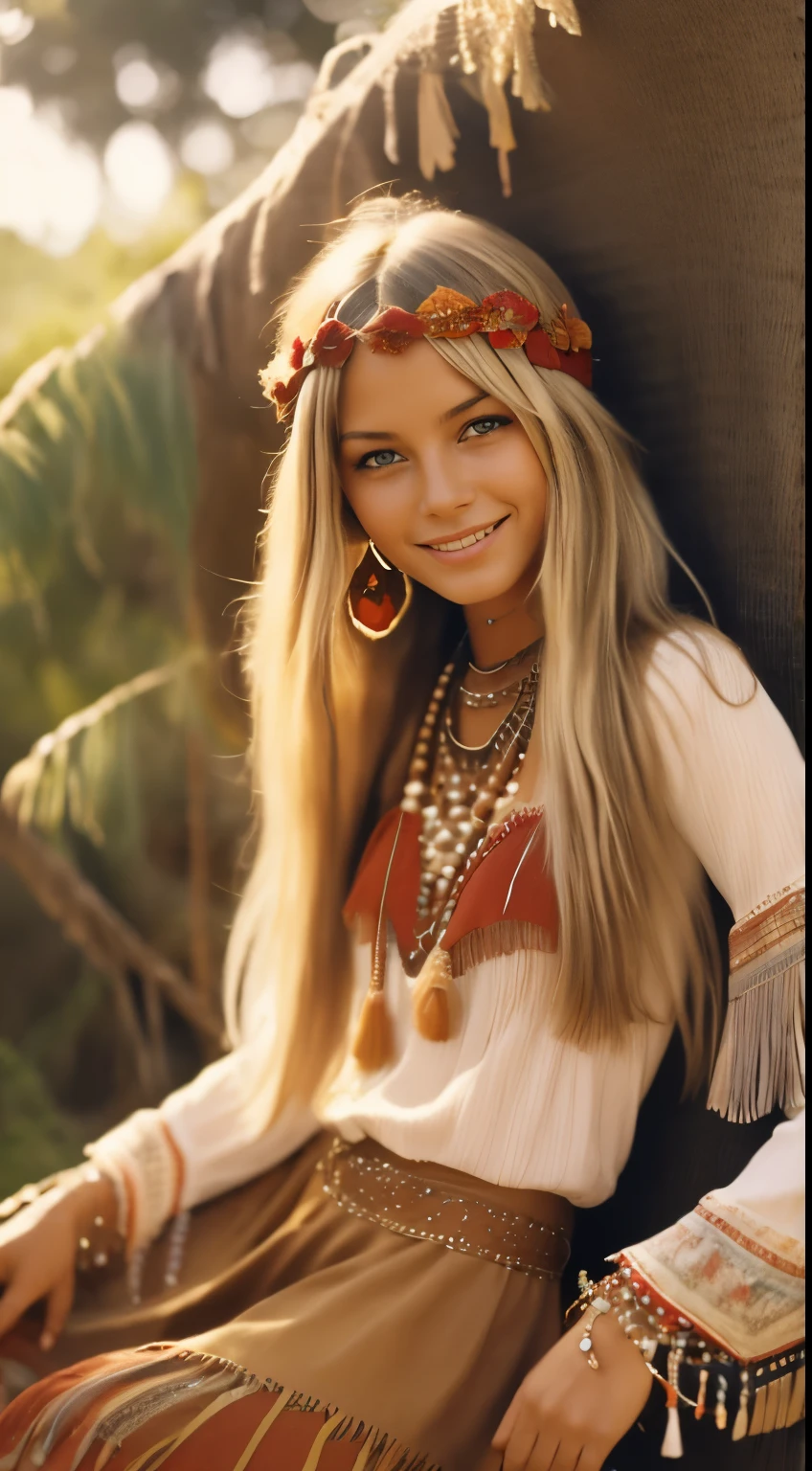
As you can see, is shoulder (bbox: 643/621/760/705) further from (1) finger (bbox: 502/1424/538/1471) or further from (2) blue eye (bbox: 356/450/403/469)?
(1) finger (bbox: 502/1424/538/1471)

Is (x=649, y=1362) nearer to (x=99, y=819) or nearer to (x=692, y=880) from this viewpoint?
(x=692, y=880)

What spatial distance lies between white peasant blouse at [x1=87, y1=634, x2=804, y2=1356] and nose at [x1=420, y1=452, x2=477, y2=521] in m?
0.22

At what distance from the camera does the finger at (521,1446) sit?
1031mm

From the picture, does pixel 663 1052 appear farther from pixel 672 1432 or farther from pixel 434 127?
pixel 434 127

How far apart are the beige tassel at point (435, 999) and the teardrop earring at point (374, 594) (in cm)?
34

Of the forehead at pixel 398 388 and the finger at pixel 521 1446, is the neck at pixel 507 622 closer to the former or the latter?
the forehead at pixel 398 388

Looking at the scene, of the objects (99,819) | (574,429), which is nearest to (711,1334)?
(574,429)

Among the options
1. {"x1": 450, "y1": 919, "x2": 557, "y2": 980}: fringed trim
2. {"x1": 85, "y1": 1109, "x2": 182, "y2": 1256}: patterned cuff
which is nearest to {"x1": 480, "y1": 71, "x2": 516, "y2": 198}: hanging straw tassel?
{"x1": 450, "y1": 919, "x2": 557, "y2": 980}: fringed trim

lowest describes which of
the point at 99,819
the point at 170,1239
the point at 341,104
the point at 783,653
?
the point at 170,1239

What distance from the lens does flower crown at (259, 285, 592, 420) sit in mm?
1139

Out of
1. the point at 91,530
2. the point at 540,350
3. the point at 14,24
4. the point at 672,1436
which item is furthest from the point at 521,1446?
the point at 14,24

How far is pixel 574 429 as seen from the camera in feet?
3.86

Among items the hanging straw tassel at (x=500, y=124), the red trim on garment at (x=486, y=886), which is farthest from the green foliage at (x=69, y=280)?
the red trim on garment at (x=486, y=886)

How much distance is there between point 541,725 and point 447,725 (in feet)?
0.49
